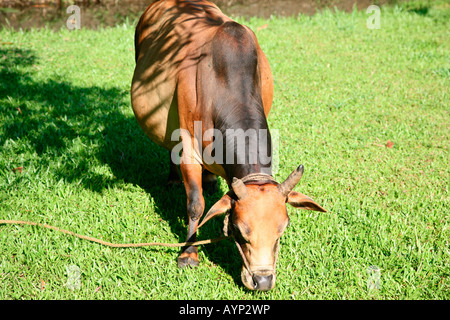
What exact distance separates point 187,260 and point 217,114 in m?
1.38

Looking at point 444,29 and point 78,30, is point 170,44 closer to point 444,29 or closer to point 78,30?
point 78,30

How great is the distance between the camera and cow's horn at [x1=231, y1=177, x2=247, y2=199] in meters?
2.84

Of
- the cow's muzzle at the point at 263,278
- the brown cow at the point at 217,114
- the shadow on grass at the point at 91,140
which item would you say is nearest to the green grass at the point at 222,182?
the shadow on grass at the point at 91,140

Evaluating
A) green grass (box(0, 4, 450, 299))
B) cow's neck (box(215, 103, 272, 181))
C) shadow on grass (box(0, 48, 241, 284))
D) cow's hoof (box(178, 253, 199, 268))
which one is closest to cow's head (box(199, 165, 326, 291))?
cow's neck (box(215, 103, 272, 181))

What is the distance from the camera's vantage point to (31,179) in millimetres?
4812

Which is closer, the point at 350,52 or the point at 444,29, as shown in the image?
the point at 350,52

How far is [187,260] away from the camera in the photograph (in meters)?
3.85

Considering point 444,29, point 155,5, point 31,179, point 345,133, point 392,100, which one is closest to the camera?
point 31,179

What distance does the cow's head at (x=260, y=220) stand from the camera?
2.86 metres

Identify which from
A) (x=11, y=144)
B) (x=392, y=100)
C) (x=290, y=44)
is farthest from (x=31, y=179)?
(x=290, y=44)
